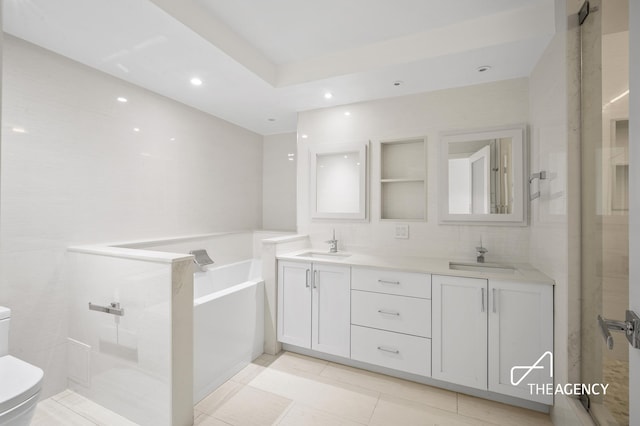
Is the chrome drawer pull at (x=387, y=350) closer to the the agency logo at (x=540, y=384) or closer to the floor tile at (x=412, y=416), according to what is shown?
the floor tile at (x=412, y=416)

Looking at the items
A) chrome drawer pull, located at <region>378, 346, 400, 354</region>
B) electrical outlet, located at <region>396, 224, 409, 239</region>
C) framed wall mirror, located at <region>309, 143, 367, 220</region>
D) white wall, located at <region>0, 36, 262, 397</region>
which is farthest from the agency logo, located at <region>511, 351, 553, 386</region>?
white wall, located at <region>0, 36, 262, 397</region>

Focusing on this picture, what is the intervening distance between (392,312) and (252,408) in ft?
3.60

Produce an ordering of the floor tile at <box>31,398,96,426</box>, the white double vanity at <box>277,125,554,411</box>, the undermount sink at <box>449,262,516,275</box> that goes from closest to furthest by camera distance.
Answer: the floor tile at <box>31,398,96,426</box> < the white double vanity at <box>277,125,554,411</box> < the undermount sink at <box>449,262,516,275</box>

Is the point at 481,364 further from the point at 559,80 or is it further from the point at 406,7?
the point at 406,7

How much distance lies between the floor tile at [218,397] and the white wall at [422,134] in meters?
1.41

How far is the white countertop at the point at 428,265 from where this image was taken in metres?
1.83

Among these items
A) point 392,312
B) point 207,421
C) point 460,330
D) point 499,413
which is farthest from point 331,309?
point 499,413

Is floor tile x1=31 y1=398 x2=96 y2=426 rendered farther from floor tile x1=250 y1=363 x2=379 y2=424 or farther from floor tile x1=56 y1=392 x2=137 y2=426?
floor tile x1=250 y1=363 x2=379 y2=424

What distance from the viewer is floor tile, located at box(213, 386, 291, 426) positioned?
1734mm

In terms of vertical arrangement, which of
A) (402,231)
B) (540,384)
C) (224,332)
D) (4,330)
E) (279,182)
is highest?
(279,182)

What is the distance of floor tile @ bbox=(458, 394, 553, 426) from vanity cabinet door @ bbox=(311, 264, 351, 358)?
0.83m

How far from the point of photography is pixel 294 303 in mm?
2443

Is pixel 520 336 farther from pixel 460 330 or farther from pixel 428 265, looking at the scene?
pixel 428 265

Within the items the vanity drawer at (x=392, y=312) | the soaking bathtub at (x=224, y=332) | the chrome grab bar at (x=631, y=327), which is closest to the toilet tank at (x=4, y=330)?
the soaking bathtub at (x=224, y=332)
